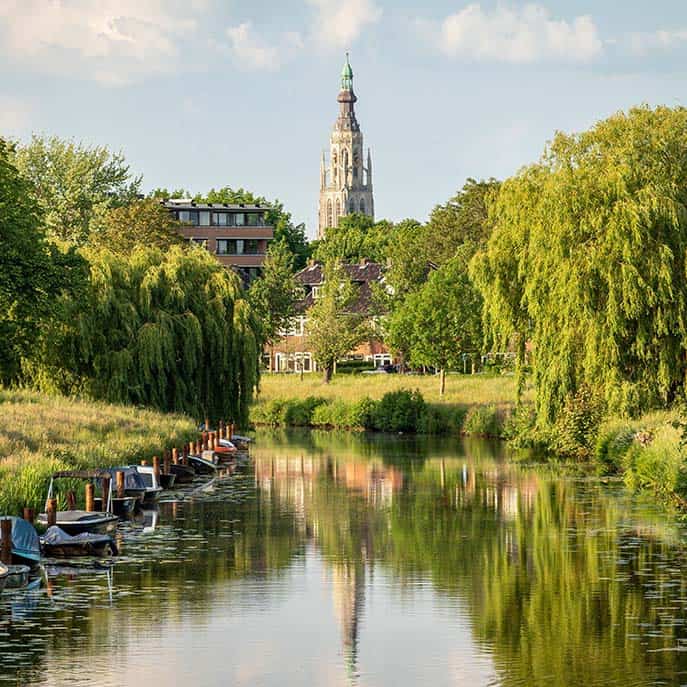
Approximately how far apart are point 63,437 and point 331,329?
60.7 meters

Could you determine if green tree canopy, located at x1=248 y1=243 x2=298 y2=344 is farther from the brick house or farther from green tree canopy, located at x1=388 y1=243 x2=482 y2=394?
green tree canopy, located at x1=388 y1=243 x2=482 y2=394

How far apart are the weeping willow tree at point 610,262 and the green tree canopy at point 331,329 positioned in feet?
152

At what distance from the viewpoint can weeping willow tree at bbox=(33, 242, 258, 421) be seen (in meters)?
55.8

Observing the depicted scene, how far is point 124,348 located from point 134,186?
60.0 metres

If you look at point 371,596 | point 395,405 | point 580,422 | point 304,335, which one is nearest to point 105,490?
point 371,596

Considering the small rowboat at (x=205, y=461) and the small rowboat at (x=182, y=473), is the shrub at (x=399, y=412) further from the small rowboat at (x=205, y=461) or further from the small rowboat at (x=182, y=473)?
the small rowboat at (x=182, y=473)

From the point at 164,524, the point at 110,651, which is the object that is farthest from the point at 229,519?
the point at 110,651

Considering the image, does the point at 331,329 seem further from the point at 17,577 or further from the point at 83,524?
the point at 17,577

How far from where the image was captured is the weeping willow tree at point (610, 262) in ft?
169

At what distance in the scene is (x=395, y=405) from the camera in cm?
7956

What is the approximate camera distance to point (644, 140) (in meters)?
54.1

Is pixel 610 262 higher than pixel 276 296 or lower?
lower

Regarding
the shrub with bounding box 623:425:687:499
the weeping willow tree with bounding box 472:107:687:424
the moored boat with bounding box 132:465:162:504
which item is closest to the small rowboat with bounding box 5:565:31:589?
the moored boat with bounding box 132:465:162:504

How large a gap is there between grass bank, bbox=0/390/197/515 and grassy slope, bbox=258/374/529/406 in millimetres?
24535
